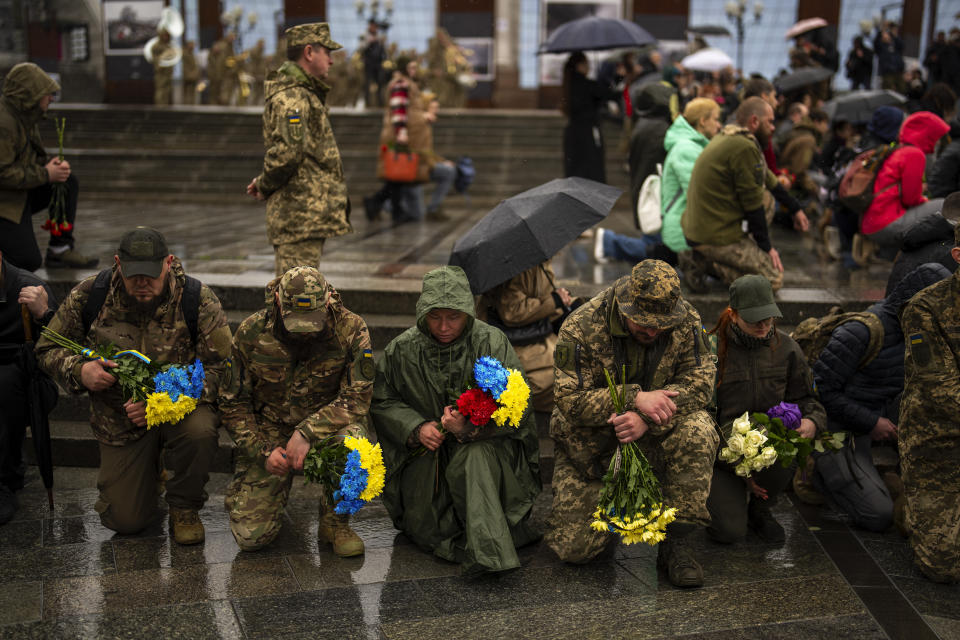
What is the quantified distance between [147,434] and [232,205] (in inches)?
445

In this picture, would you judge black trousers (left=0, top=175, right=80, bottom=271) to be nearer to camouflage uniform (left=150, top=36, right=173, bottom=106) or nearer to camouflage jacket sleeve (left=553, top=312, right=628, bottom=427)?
camouflage jacket sleeve (left=553, top=312, right=628, bottom=427)

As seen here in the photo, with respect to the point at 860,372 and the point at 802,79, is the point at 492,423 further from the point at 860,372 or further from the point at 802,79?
the point at 802,79

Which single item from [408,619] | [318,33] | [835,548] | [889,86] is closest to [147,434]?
[408,619]

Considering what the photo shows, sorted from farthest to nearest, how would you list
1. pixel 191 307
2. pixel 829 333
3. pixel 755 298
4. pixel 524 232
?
pixel 524 232 < pixel 829 333 < pixel 191 307 < pixel 755 298

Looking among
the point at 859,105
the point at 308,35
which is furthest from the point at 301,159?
Answer: the point at 859,105

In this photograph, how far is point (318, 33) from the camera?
20.5 ft

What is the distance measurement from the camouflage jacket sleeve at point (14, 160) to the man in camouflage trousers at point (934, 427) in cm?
591

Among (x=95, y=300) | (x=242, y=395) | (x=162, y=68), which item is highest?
(x=162, y=68)

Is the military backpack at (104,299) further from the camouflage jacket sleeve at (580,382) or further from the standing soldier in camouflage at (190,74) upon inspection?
the standing soldier in camouflage at (190,74)

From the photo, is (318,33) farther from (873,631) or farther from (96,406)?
(873,631)

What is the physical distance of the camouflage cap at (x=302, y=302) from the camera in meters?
4.46

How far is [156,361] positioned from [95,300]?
0.47m

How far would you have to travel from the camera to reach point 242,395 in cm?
479

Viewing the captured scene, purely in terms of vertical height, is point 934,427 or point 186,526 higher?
point 934,427
